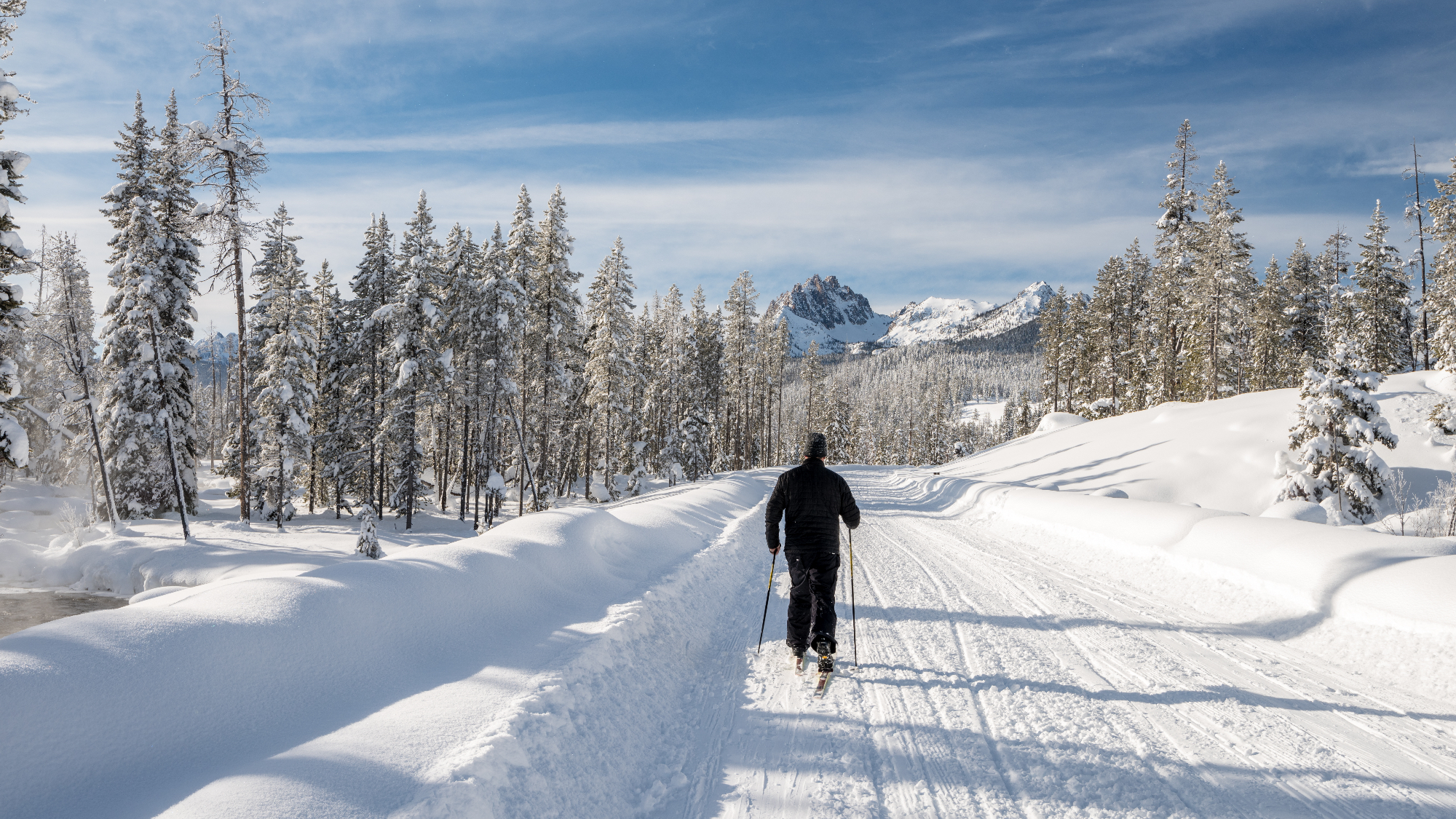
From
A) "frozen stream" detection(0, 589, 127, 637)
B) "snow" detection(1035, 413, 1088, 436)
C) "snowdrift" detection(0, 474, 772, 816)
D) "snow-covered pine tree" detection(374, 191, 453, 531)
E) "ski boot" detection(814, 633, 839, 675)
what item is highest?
"snow-covered pine tree" detection(374, 191, 453, 531)

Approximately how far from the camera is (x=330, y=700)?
4480mm

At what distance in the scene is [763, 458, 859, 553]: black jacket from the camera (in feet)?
22.1

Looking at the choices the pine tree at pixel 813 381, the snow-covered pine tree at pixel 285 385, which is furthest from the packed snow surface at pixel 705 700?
the pine tree at pixel 813 381

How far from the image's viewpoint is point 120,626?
4.23 metres

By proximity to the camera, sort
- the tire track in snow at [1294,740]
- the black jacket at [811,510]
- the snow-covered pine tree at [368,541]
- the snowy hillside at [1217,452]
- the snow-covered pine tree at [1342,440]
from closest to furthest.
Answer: the tire track in snow at [1294,740], the black jacket at [811,510], the snow-covered pine tree at [1342,440], the snow-covered pine tree at [368,541], the snowy hillside at [1217,452]

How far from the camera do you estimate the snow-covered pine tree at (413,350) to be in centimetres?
2841

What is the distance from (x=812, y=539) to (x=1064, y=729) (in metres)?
2.74

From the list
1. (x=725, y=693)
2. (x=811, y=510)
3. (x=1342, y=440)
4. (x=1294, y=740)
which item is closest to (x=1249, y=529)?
(x=1294, y=740)

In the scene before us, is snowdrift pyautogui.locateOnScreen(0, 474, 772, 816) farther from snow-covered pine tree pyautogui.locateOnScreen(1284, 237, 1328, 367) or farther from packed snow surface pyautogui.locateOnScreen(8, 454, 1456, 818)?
snow-covered pine tree pyautogui.locateOnScreen(1284, 237, 1328, 367)

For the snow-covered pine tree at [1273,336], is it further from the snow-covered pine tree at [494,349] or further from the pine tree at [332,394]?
the pine tree at [332,394]

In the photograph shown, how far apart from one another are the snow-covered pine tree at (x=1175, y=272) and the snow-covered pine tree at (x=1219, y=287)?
4.03ft

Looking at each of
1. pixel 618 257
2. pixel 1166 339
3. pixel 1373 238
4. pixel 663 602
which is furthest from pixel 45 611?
pixel 1373 238

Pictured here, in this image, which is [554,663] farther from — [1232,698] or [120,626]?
[1232,698]

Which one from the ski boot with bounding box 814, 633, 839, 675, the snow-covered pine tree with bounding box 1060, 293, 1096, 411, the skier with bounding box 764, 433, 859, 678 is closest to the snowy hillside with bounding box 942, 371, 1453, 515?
the skier with bounding box 764, 433, 859, 678
